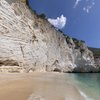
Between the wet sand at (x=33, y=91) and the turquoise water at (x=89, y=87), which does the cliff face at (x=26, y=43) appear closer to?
the turquoise water at (x=89, y=87)

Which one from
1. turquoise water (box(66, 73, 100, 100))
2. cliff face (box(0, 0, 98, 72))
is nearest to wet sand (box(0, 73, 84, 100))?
turquoise water (box(66, 73, 100, 100))

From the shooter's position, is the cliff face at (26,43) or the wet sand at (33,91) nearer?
the wet sand at (33,91)

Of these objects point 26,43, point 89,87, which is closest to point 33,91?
point 89,87

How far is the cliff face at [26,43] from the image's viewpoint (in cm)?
1559

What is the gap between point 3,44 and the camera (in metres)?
14.8

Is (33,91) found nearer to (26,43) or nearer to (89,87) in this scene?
(89,87)

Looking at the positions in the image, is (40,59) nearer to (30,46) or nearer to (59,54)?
(30,46)

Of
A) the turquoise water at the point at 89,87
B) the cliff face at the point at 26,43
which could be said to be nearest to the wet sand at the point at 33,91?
the turquoise water at the point at 89,87

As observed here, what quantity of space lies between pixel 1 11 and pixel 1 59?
432 centimetres

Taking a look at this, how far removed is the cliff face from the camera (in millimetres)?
15594

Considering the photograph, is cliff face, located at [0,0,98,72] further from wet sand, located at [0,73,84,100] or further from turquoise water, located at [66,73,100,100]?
wet sand, located at [0,73,84,100]

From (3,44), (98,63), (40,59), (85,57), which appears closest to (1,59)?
(3,44)

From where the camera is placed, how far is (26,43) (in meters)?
20.2

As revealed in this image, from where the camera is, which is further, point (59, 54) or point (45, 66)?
point (59, 54)
